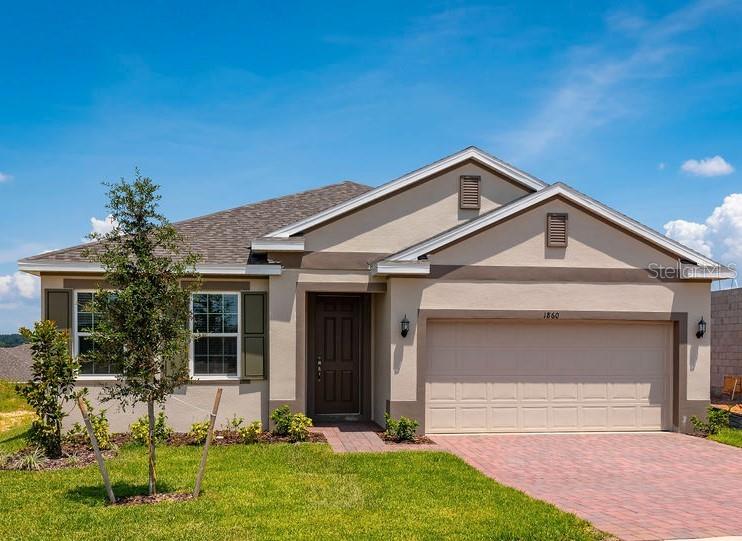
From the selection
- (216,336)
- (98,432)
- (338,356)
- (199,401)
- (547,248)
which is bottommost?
(98,432)

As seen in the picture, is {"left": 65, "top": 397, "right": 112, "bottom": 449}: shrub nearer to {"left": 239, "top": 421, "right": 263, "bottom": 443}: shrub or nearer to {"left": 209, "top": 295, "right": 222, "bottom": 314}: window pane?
{"left": 239, "top": 421, "right": 263, "bottom": 443}: shrub

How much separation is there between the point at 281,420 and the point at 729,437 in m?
8.81

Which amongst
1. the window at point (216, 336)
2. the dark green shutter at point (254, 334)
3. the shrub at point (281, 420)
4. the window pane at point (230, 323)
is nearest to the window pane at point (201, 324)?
the window at point (216, 336)

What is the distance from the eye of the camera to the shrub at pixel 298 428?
12.2m

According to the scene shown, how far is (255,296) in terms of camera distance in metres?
13.4

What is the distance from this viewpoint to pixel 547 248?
44.0 feet

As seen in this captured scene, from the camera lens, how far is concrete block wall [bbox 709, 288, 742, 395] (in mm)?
18844

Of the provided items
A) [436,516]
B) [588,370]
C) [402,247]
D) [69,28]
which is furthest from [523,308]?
[69,28]

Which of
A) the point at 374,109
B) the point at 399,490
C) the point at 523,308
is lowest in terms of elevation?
the point at 399,490

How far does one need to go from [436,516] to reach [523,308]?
6.52 metres

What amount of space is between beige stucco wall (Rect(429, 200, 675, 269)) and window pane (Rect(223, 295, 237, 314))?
4.05 metres

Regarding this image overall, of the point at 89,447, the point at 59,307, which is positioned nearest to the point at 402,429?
the point at 89,447

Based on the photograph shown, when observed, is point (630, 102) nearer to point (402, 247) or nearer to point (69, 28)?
point (402, 247)

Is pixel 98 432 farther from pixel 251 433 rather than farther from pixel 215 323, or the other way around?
pixel 215 323
